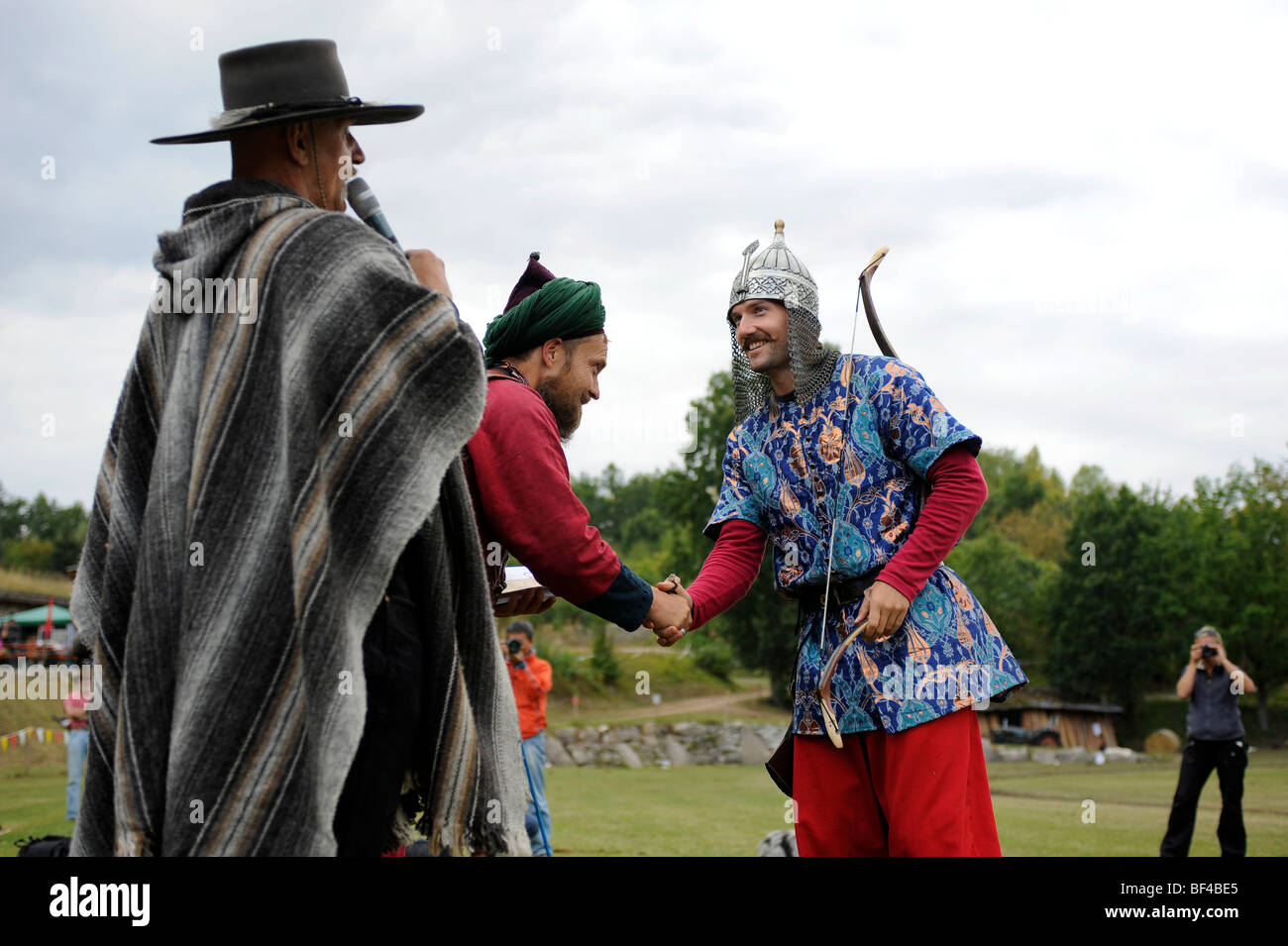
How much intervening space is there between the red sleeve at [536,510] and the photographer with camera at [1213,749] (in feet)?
29.1

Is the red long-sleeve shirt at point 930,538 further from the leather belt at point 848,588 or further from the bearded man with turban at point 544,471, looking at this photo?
the bearded man with turban at point 544,471

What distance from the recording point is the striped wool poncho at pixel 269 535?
6.67 ft

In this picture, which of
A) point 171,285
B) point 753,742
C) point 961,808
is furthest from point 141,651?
point 753,742

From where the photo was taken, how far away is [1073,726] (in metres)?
45.8

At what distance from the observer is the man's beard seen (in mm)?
3285

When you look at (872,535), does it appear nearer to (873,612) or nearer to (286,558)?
(873,612)

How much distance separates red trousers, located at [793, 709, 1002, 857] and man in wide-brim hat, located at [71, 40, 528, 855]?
4.96ft

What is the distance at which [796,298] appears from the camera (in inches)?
151

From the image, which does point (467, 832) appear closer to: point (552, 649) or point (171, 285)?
point (171, 285)

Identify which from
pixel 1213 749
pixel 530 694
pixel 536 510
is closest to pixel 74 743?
pixel 530 694

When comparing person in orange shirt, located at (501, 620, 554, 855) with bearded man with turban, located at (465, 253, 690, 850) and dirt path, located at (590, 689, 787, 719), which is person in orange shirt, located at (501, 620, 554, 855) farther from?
dirt path, located at (590, 689, 787, 719)

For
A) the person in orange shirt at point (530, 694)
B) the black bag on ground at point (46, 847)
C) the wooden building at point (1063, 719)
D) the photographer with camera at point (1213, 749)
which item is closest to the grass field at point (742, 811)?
the photographer with camera at point (1213, 749)
